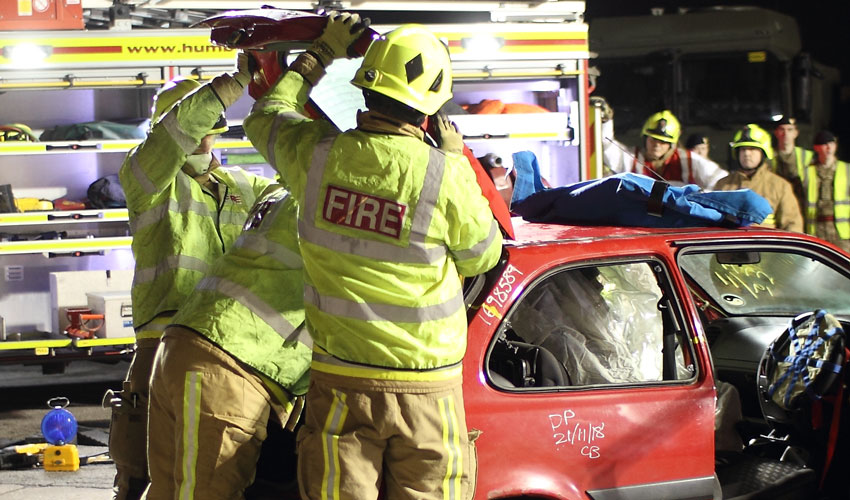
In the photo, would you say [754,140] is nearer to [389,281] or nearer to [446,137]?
[446,137]

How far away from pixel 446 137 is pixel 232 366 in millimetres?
983

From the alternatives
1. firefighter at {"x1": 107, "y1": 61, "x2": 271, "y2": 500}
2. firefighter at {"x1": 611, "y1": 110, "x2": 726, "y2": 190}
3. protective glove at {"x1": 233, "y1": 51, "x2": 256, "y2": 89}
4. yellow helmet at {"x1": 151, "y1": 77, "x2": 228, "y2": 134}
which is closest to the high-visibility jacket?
firefighter at {"x1": 611, "y1": 110, "x2": 726, "y2": 190}

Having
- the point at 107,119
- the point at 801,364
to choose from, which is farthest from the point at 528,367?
the point at 107,119

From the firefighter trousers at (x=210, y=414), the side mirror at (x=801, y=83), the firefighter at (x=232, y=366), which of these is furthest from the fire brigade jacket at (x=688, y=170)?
the firefighter trousers at (x=210, y=414)

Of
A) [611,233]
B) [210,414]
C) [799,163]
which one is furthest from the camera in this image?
[799,163]

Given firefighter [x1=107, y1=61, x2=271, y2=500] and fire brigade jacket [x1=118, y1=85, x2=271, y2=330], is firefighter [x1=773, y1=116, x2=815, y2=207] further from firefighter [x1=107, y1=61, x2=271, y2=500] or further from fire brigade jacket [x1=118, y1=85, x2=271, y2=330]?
firefighter [x1=107, y1=61, x2=271, y2=500]

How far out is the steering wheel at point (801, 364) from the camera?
4039 mm

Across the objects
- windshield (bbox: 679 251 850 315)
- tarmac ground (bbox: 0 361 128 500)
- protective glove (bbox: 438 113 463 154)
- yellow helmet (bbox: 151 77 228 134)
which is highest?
yellow helmet (bbox: 151 77 228 134)

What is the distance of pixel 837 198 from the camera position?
991 cm

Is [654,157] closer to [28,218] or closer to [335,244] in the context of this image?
[28,218]

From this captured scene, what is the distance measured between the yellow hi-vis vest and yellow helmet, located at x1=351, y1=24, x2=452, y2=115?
757 centimetres

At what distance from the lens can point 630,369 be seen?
4.11 m

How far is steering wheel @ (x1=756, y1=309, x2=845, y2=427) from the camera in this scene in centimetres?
404

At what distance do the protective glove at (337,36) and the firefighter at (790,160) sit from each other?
743 cm
